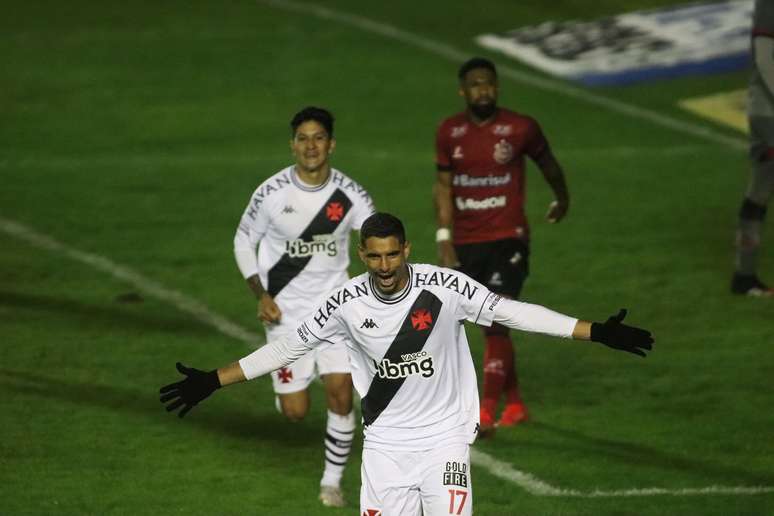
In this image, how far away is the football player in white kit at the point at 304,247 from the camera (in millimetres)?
11242

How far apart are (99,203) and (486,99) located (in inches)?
328

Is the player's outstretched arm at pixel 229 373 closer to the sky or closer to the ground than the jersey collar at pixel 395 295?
closer to the ground

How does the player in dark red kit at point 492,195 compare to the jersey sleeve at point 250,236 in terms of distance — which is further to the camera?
the player in dark red kit at point 492,195

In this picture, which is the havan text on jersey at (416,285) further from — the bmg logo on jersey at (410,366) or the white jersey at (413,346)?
the bmg logo on jersey at (410,366)

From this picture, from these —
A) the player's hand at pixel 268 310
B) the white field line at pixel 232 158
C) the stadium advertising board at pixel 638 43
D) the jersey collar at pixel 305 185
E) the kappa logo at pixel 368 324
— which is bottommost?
the player's hand at pixel 268 310

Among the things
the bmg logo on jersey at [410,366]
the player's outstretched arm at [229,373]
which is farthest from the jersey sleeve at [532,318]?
the player's outstretched arm at [229,373]

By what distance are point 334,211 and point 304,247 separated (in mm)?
323

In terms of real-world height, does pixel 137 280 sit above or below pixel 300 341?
below

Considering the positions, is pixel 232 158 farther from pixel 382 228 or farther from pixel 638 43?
pixel 382 228

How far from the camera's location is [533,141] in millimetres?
12555

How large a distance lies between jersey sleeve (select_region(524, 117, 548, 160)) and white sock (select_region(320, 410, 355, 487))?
2.55m

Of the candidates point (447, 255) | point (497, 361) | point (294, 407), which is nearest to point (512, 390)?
point (497, 361)

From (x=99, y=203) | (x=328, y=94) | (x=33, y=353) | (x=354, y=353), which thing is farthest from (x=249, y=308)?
(x=328, y=94)

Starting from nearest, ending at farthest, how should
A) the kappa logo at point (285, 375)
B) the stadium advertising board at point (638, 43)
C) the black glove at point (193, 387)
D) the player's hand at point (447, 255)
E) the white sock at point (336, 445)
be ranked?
the black glove at point (193, 387) < the white sock at point (336, 445) < the kappa logo at point (285, 375) < the player's hand at point (447, 255) < the stadium advertising board at point (638, 43)
